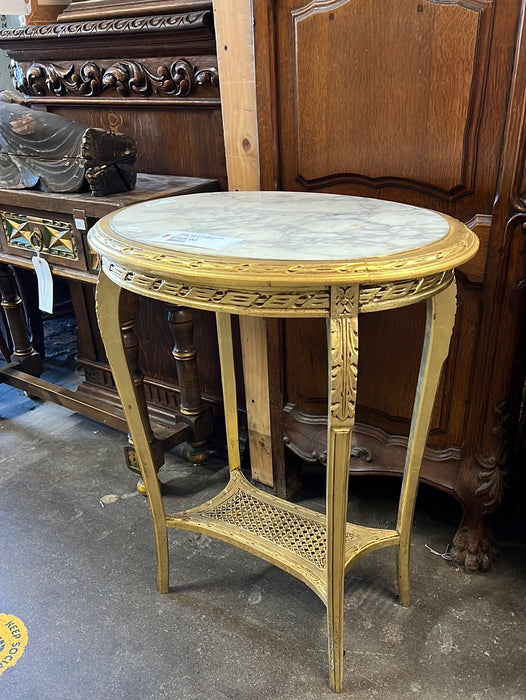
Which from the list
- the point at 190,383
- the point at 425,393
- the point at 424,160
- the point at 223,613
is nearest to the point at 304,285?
the point at 425,393

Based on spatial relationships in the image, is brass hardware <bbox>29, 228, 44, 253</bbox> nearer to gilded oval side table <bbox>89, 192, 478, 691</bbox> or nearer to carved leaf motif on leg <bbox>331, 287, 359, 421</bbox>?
gilded oval side table <bbox>89, 192, 478, 691</bbox>

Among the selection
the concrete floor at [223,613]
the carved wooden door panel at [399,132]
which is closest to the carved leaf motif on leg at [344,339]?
the carved wooden door panel at [399,132]

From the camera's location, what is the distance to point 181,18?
157cm

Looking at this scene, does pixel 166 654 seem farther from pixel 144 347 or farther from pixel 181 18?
pixel 181 18

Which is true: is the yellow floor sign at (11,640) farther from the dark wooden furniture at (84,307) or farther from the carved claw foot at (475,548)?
the carved claw foot at (475,548)

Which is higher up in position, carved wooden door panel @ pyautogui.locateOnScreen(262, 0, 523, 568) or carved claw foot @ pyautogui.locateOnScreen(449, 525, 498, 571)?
carved wooden door panel @ pyautogui.locateOnScreen(262, 0, 523, 568)

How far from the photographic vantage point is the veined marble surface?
3.06ft

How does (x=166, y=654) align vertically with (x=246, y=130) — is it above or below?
below

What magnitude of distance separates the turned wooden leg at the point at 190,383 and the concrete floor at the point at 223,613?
0.15 m

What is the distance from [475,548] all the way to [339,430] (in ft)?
2.65

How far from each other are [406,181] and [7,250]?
1314 millimetres

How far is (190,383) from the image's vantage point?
1.91m

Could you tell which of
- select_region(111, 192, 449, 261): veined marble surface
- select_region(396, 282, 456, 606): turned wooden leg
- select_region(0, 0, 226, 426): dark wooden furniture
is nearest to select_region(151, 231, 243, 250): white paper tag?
select_region(111, 192, 449, 261): veined marble surface

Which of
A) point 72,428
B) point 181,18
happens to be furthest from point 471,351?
point 72,428
